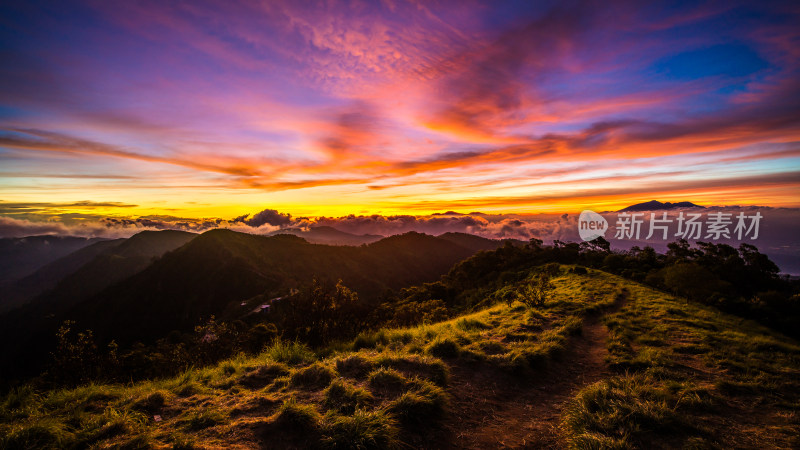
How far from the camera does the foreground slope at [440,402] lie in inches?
210

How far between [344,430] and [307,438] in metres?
0.71

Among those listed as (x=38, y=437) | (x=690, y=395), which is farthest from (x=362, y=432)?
(x=690, y=395)

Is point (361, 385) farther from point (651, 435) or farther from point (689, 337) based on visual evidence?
point (689, 337)

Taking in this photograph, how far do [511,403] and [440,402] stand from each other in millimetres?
2001

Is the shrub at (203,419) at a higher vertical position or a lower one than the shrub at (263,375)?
higher

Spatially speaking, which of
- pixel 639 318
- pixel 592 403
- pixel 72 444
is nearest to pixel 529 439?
pixel 592 403

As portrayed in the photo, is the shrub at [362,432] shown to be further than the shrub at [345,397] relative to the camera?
No

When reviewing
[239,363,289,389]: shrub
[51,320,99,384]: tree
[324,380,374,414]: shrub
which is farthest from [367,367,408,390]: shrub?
[51,320,99,384]: tree

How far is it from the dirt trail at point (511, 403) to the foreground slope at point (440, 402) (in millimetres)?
36

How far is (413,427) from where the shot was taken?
571 centimetres

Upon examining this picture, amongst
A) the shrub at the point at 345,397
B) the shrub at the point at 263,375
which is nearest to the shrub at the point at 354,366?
the shrub at the point at 345,397

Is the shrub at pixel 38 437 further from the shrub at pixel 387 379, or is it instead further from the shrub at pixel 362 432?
the shrub at pixel 387 379

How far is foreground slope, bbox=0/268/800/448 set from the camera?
17.5 ft

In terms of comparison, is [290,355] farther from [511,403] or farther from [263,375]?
[511,403]
